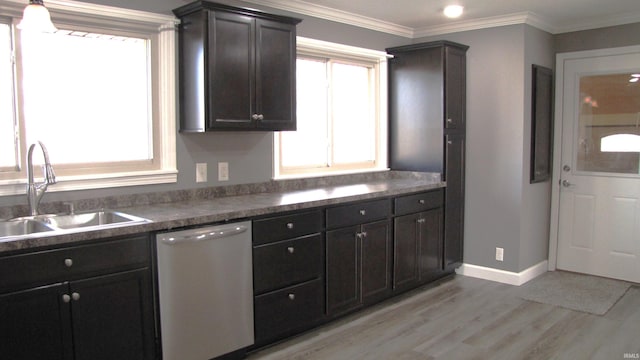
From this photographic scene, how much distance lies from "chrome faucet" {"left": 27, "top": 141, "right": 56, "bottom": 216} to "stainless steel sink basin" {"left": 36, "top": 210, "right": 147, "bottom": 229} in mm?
73

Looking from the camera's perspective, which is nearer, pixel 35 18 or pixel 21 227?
pixel 35 18

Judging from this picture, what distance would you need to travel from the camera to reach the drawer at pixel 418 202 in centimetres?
400

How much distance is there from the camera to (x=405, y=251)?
13.4 feet

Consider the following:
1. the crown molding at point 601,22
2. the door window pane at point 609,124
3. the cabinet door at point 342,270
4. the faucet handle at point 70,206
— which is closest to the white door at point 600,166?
the door window pane at point 609,124

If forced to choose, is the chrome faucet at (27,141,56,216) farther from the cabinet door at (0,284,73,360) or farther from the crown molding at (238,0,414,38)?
the crown molding at (238,0,414,38)

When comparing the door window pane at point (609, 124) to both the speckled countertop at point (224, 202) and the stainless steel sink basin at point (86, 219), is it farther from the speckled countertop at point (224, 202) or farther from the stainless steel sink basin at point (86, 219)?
the stainless steel sink basin at point (86, 219)

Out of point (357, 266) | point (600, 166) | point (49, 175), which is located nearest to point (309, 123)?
point (357, 266)

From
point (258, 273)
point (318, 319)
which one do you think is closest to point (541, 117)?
point (318, 319)

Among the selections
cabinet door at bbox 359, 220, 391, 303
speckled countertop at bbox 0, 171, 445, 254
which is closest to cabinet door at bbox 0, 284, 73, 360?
speckled countertop at bbox 0, 171, 445, 254

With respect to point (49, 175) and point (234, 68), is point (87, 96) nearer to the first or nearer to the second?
point (49, 175)

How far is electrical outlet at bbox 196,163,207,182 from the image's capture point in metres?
3.40

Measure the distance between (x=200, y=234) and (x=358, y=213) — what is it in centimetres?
130

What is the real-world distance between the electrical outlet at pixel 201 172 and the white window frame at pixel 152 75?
16 centimetres

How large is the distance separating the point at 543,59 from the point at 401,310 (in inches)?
103
